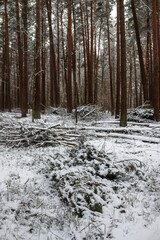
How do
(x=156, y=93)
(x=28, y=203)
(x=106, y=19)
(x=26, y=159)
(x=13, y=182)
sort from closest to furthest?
(x=28, y=203) → (x=13, y=182) → (x=26, y=159) → (x=156, y=93) → (x=106, y=19)

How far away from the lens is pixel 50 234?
228 centimetres

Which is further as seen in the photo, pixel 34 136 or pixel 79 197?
pixel 34 136

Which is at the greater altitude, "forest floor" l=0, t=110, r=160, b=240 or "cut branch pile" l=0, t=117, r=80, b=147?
"cut branch pile" l=0, t=117, r=80, b=147

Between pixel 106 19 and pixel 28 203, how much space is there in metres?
20.1

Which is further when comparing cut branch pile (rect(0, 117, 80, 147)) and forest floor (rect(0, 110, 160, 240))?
cut branch pile (rect(0, 117, 80, 147))

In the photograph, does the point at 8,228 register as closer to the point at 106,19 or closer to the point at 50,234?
the point at 50,234

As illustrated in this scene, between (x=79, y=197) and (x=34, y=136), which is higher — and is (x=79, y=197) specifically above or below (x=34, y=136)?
below

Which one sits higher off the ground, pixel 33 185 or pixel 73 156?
pixel 73 156

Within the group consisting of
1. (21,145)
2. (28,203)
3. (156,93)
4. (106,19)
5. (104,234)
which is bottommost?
(104,234)

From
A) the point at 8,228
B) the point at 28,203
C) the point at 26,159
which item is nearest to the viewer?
the point at 8,228

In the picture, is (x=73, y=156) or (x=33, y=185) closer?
(x=33, y=185)

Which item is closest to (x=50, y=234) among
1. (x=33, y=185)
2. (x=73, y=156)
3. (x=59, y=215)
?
(x=59, y=215)

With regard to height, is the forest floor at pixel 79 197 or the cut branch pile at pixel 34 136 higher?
the cut branch pile at pixel 34 136

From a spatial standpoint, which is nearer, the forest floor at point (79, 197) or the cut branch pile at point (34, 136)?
the forest floor at point (79, 197)
